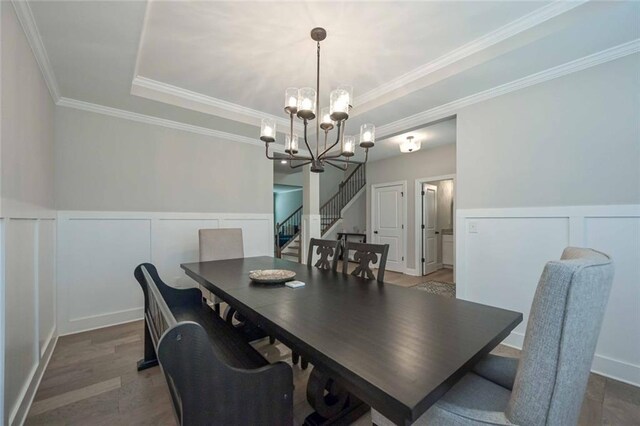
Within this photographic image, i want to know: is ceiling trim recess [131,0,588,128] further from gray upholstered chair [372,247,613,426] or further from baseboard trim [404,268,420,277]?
baseboard trim [404,268,420,277]

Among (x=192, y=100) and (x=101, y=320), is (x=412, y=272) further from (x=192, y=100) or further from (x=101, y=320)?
(x=101, y=320)

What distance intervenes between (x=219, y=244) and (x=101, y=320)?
1439 mm

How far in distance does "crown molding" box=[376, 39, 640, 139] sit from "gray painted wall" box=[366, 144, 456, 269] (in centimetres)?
171

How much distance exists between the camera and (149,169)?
10.4 feet

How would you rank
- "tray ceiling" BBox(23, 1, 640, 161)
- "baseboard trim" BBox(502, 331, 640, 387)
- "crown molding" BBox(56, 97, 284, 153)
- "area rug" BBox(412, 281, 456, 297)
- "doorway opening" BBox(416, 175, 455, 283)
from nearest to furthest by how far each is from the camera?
"tray ceiling" BBox(23, 1, 640, 161) → "baseboard trim" BBox(502, 331, 640, 387) → "crown molding" BBox(56, 97, 284, 153) → "area rug" BBox(412, 281, 456, 297) → "doorway opening" BBox(416, 175, 455, 283)

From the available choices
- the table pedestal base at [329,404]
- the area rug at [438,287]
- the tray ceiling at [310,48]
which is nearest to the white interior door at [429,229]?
the area rug at [438,287]

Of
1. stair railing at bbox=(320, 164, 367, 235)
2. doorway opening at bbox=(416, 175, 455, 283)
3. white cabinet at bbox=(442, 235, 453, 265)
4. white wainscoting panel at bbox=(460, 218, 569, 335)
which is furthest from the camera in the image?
stair railing at bbox=(320, 164, 367, 235)

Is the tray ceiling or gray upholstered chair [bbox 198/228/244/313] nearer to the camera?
the tray ceiling

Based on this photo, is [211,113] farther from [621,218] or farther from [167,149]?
[621,218]

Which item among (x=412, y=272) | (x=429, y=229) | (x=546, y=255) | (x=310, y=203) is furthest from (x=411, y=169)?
(x=546, y=255)

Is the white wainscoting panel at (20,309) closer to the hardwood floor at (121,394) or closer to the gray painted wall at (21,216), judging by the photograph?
the gray painted wall at (21,216)

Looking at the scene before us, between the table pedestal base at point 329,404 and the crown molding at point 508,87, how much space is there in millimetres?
2795

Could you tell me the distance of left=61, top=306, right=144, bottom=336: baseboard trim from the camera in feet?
8.77

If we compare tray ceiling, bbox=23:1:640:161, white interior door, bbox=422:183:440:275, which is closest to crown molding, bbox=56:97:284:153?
tray ceiling, bbox=23:1:640:161
